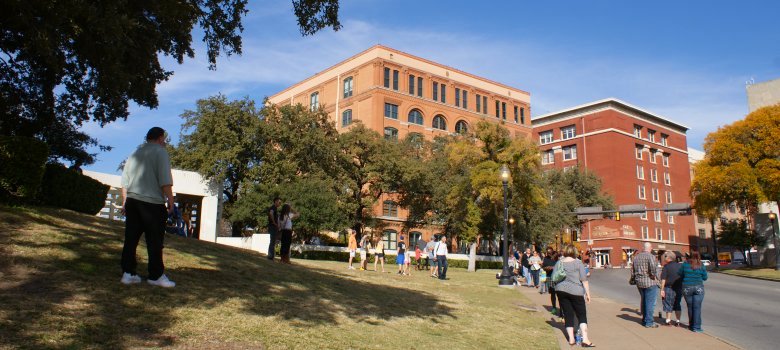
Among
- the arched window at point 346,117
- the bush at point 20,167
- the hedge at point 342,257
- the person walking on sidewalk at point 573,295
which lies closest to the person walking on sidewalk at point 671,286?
the person walking on sidewalk at point 573,295

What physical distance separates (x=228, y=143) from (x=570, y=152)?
57891 millimetres

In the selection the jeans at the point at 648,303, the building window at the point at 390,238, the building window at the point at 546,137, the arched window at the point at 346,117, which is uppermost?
the building window at the point at 546,137

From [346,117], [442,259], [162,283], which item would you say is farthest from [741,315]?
[346,117]

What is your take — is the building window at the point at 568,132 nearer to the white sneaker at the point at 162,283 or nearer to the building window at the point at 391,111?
the building window at the point at 391,111

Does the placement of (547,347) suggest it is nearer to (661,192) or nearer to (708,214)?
(708,214)

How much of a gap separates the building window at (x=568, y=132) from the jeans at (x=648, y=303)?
2916 inches

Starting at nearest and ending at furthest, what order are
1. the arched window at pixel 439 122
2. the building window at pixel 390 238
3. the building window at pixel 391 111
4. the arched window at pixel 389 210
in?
the building window at pixel 390 238
the arched window at pixel 389 210
the building window at pixel 391 111
the arched window at pixel 439 122

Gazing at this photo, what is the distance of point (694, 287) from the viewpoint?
1062 cm

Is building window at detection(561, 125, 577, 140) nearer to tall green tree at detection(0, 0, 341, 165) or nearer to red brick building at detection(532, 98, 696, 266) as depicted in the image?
red brick building at detection(532, 98, 696, 266)

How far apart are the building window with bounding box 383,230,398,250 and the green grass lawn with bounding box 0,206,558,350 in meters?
47.6

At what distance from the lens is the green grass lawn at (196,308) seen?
518cm

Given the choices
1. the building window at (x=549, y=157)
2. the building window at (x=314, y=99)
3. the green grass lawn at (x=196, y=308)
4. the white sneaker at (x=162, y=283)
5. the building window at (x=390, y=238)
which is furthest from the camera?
the building window at (x=549, y=157)

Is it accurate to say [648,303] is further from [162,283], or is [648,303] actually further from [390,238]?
[390,238]

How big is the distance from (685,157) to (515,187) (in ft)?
207
